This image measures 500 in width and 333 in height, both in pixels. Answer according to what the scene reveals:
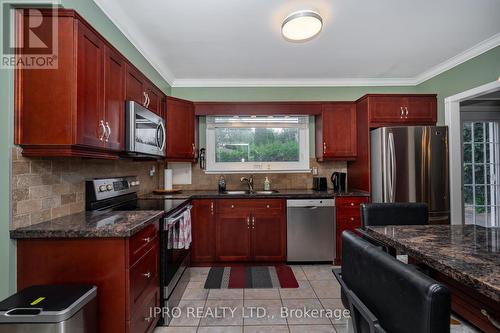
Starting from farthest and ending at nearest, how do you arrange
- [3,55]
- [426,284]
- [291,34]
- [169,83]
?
[169,83] < [291,34] < [3,55] < [426,284]

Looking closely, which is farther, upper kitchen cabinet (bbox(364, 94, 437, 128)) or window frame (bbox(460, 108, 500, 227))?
window frame (bbox(460, 108, 500, 227))

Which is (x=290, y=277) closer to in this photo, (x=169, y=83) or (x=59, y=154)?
(x=59, y=154)

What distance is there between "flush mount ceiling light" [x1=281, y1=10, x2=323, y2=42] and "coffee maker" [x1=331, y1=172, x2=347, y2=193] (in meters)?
2.00

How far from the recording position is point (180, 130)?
3318 millimetres

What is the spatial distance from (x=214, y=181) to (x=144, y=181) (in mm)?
1073

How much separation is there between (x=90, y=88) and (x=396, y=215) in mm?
2284

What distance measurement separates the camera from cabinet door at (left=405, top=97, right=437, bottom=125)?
3270 millimetres

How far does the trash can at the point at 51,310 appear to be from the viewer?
3.44 feet

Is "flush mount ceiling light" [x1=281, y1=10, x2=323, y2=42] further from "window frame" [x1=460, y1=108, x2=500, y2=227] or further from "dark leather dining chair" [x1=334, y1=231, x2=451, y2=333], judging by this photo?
Answer: "window frame" [x1=460, y1=108, x2=500, y2=227]

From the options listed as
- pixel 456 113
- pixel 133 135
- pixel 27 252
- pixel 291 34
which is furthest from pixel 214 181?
pixel 456 113

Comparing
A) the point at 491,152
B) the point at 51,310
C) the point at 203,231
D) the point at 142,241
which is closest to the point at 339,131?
the point at 203,231

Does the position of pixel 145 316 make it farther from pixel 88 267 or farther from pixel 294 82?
pixel 294 82

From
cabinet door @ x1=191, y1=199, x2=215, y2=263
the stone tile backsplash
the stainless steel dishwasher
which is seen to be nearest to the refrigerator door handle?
the stainless steel dishwasher

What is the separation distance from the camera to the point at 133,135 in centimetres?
198
